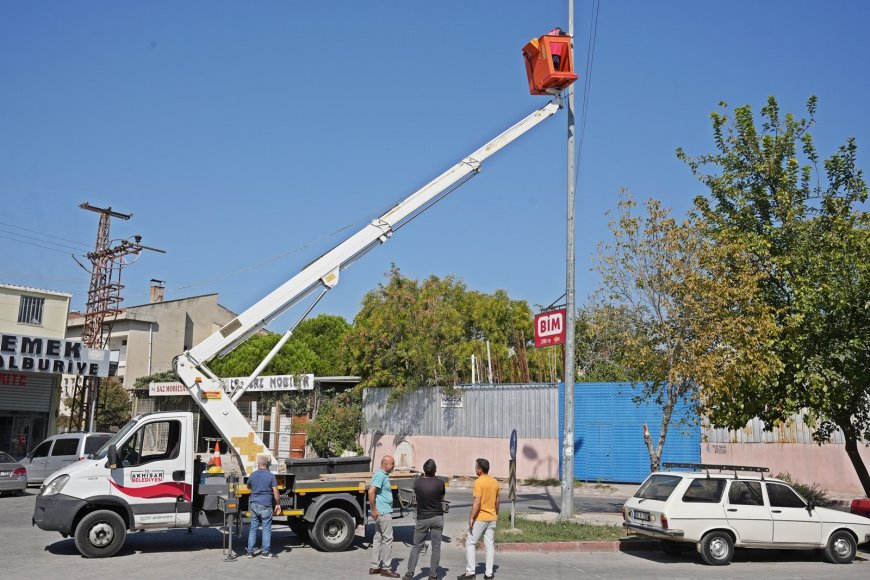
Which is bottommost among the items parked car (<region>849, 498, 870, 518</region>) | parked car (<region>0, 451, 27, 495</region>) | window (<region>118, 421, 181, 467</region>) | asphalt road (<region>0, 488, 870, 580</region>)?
asphalt road (<region>0, 488, 870, 580</region>)

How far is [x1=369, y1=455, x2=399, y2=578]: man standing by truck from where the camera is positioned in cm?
1116

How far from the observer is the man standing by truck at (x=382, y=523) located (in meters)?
11.2

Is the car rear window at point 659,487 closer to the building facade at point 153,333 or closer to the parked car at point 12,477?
the parked car at point 12,477

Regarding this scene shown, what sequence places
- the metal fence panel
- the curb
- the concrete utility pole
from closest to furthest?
the curb < the concrete utility pole < the metal fence panel

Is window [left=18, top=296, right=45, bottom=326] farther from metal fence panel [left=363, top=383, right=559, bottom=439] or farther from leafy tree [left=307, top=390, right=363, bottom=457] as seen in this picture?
metal fence panel [left=363, top=383, right=559, bottom=439]

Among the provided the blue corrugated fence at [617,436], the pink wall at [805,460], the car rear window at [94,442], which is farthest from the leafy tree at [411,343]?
the car rear window at [94,442]

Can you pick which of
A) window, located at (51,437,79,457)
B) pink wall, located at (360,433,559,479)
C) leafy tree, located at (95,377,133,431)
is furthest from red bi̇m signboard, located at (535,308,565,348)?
leafy tree, located at (95,377,133,431)

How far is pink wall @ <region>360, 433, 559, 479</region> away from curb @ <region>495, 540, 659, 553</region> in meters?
13.7

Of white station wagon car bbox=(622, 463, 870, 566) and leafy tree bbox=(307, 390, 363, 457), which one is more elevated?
leafy tree bbox=(307, 390, 363, 457)

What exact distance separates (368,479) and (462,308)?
111 ft

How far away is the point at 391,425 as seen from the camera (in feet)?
107

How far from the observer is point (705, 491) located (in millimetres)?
12750

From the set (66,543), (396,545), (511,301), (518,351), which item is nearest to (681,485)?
(396,545)

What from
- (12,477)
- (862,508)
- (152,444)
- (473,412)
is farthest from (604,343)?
(152,444)
